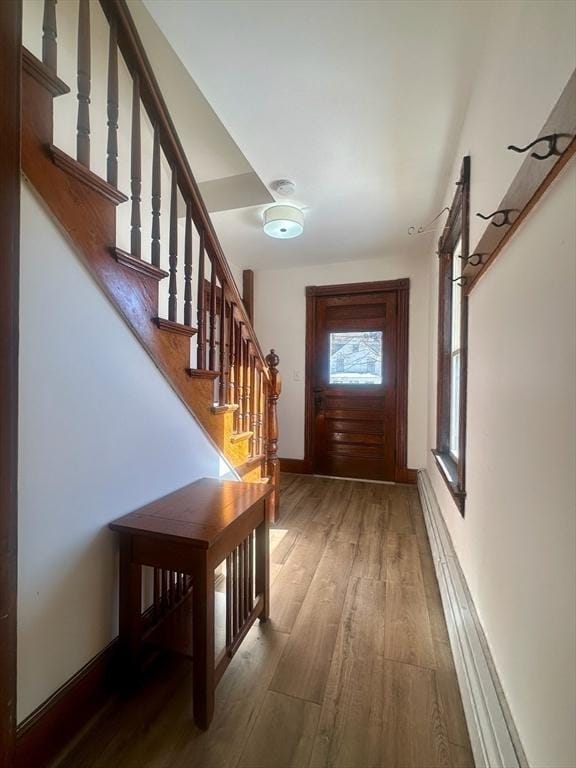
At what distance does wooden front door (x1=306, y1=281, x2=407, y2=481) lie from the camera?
354 cm

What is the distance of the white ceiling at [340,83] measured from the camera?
3.89 ft

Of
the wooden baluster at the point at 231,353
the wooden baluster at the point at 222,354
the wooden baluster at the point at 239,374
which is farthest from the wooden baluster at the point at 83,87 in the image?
the wooden baluster at the point at 239,374

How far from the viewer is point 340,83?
57.0 inches

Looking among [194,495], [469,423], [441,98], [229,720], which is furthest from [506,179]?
[229,720]

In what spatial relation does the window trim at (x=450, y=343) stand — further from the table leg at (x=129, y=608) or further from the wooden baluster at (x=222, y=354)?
the table leg at (x=129, y=608)

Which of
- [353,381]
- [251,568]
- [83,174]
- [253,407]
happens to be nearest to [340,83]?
[83,174]

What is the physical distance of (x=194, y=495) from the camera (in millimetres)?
1404

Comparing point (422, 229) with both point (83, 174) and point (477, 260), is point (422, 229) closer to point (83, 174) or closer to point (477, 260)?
point (477, 260)

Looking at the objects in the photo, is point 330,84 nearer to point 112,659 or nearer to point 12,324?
point 12,324

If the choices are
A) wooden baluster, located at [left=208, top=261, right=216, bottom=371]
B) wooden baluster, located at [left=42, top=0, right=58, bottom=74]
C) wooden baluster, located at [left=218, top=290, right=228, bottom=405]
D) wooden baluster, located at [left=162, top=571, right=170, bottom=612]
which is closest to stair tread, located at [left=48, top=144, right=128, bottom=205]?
wooden baluster, located at [left=42, top=0, right=58, bottom=74]

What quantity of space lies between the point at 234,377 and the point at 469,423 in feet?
4.33

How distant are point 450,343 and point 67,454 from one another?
231 cm

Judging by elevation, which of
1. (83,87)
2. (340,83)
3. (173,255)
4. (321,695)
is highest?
(340,83)

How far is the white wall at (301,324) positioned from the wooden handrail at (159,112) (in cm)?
204
